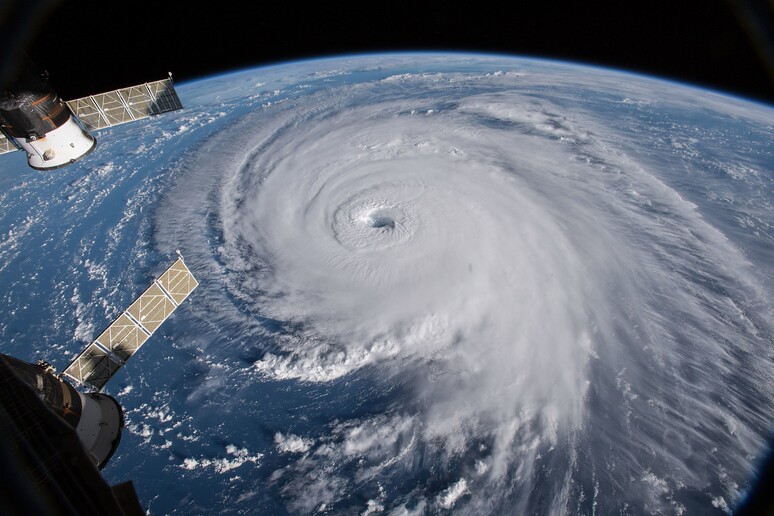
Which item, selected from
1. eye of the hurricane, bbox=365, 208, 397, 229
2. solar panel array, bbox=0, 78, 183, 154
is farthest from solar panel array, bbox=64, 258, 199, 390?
eye of the hurricane, bbox=365, 208, 397, 229

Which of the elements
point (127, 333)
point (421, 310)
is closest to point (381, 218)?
point (421, 310)

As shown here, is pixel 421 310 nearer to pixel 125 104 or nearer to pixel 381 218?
pixel 381 218

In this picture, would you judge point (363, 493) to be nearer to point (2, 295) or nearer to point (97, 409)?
point (97, 409)

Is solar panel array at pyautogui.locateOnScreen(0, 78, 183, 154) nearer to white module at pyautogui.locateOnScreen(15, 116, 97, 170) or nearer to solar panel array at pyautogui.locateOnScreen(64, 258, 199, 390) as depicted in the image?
white module at pyautogui.locateOnScreen(15, 116, 97, 170)

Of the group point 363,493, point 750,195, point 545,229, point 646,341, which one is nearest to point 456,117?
point 545,229

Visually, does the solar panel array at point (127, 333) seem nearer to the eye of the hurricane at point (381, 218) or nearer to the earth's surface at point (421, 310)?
the earth's surface at point (421, 310)

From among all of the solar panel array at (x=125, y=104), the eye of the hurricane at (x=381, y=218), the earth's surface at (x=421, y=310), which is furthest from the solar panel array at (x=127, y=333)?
the eye of the hurricane at (x=381, y=218)

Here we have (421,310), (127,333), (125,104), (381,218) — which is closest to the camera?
(127,333)
